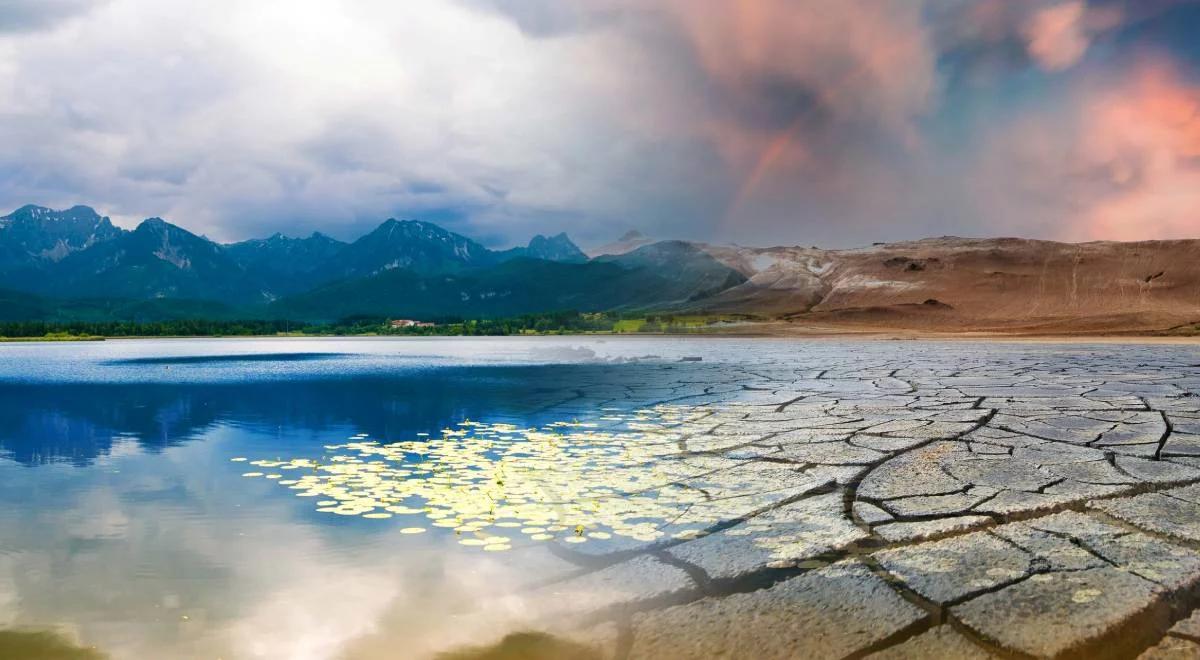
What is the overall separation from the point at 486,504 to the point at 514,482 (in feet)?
3.12

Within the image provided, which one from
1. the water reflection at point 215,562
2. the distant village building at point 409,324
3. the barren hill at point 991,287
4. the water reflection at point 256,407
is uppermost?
the barren hill at point 991,287

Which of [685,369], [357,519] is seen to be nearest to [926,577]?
[357,519]

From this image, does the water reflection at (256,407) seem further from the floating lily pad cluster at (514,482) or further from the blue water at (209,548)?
the floating lily pad cluster at (514,482)

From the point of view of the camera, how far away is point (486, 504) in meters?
7.33

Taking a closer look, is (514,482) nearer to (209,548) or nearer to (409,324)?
(209,548)

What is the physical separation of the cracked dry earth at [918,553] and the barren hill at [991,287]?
70.1 metres

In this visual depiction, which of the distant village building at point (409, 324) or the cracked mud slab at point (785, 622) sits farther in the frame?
the distant village building at point (409, 324)

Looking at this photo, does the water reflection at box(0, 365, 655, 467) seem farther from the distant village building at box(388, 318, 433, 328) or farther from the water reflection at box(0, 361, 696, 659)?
the distant village building at box(388, 318, 433, 328)

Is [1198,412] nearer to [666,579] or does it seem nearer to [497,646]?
[666,579]

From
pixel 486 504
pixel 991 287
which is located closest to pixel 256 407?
pixel 486 504

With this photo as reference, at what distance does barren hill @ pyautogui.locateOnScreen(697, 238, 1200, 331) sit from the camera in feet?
289

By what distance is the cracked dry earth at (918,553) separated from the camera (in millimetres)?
4094

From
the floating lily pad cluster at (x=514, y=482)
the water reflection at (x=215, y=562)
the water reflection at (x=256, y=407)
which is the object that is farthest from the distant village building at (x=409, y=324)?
the floating lily pad cluster at (x=514, y=482)

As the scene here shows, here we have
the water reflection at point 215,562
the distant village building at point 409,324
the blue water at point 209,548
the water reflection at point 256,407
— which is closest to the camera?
the water reflection at point 215,562
